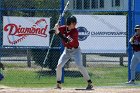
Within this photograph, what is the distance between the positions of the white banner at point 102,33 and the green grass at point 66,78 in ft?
3.81

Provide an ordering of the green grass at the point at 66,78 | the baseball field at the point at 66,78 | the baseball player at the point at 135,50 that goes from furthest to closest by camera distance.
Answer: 1. the green grass at the point at 66,78
2. the baseball player at the point at 135,50
3. the baseball field at the point at 66,78

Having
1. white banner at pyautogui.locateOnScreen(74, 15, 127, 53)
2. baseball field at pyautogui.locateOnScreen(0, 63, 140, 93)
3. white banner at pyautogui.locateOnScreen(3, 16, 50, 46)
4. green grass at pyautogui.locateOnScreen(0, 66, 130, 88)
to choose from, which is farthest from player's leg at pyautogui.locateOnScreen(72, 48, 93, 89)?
white banner at pyautogui.locateOnScreen(3, 16, 50, 46)

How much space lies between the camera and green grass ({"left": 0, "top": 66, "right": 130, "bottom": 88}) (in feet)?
54.1

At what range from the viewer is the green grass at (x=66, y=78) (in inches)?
650

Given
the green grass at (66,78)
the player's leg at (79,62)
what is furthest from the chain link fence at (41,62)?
the player's leg at (79,62)

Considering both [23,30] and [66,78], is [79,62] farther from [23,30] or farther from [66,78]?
[66,78]

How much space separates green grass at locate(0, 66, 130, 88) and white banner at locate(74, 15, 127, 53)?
45.8 inches

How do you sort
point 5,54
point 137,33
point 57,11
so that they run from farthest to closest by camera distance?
point 5,54 → point 57,11 → point 137,33

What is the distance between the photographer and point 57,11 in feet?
57.8

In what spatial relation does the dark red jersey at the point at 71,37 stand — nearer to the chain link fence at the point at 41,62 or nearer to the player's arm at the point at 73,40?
the player's arm at the point at 73,40

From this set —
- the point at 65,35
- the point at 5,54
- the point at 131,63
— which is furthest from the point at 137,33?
the point at 5,54

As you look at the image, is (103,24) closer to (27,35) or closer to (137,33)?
(137,33)

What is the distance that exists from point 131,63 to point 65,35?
12.2ft

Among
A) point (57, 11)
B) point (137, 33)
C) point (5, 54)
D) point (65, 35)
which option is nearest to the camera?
point (65, 35)
